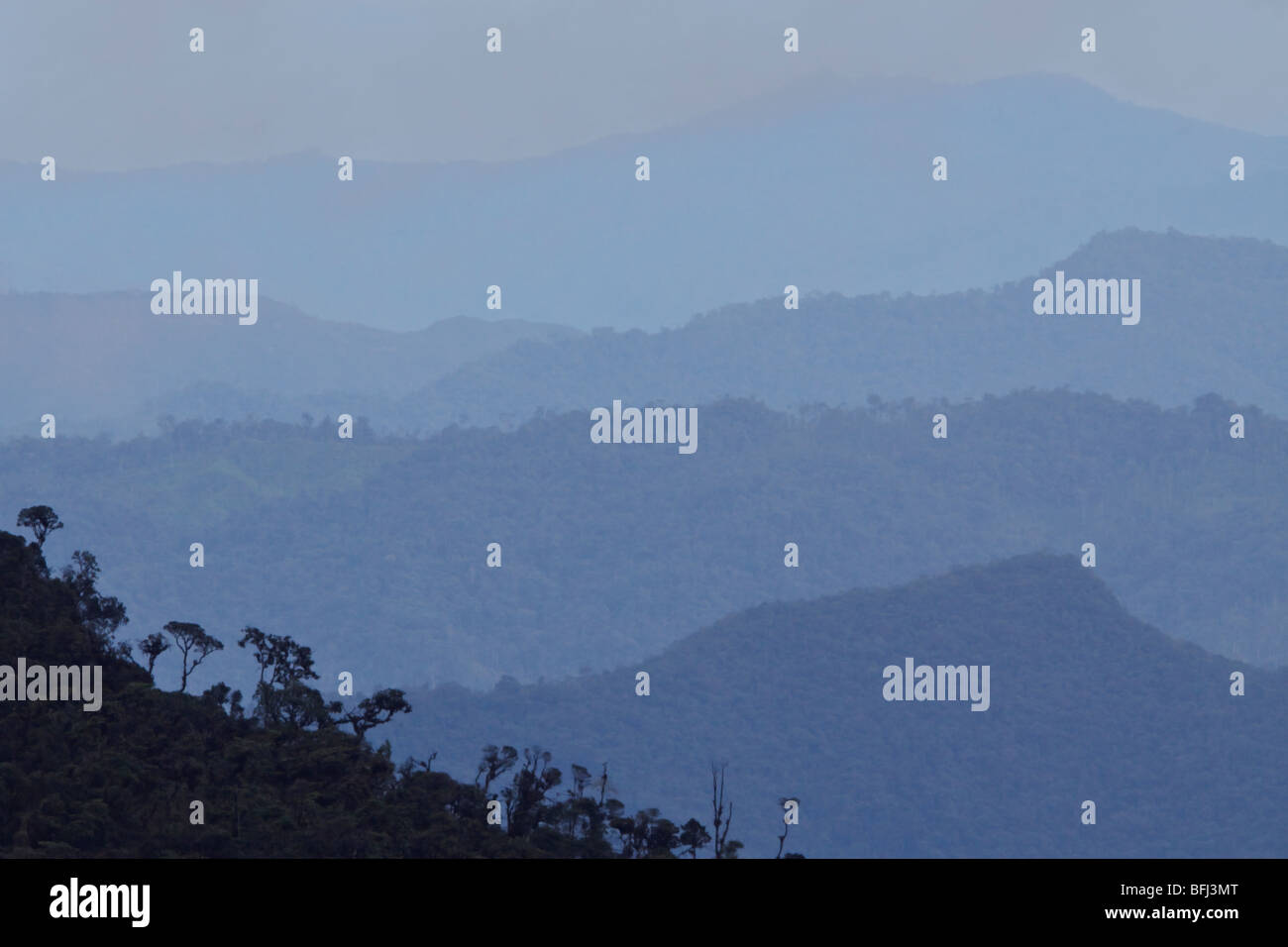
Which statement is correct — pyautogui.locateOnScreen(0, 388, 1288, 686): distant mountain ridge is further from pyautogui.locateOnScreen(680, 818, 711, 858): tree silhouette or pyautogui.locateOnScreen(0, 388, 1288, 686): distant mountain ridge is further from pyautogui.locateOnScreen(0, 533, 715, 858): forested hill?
pyautogui.locateOnScreen(680, 818, 711, 858): tree silhouette

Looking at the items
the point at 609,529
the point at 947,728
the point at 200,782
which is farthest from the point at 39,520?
the point at 609,529

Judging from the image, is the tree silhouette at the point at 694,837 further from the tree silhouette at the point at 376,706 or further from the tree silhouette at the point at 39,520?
the tree silhouette at the point at 39,520

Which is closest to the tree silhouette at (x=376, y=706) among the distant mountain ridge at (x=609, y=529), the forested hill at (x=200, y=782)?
the forested hill at (x=200, y=782)

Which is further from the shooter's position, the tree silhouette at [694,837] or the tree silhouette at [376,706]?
the tree silhouette at [376,706]

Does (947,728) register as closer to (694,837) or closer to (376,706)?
(376,706)
